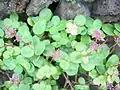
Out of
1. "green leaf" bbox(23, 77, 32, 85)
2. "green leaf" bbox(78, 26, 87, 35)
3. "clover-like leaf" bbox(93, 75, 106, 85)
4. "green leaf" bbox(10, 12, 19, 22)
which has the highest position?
"green leaf" bbox(10, 12, 19, 22)

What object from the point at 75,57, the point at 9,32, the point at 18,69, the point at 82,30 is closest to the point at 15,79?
the point at 18,69

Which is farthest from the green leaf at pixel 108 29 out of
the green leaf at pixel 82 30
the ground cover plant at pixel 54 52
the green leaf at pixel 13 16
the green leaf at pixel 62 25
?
the green leaf at pixel 13 16

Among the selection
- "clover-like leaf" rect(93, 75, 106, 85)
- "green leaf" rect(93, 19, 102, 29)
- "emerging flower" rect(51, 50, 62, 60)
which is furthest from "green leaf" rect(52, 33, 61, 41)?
"clover-like leaf" rect(93, 75, 106, 85)

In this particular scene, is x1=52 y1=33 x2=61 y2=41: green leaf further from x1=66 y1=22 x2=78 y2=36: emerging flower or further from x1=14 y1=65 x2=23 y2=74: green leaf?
x1=14 y1=65 x2=23 y2=74: green leaf

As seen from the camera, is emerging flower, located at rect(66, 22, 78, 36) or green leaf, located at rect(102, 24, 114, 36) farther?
green leaf, located at rect(102, 24, 114, 36)

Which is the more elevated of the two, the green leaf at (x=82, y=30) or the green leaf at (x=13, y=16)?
the green leaf at (x=13, y=16)

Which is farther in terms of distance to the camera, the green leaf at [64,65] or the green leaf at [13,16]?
the green leaf at [13,16]

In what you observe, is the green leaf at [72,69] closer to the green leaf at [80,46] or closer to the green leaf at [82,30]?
the green leaf at [80,46]
